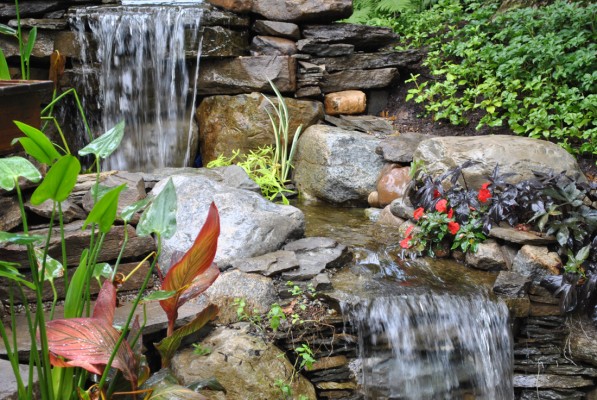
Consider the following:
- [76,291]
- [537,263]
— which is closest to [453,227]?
[537,263]

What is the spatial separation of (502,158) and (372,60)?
8.34ft

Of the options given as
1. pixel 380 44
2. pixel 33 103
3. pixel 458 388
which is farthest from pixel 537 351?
pixel 380 44

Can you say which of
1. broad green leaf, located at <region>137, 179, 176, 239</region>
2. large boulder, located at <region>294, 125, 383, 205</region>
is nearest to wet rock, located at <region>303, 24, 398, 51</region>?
large boulder, located at <region>294, 125, 383, 205</region>

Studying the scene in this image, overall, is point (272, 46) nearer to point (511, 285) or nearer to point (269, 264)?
point (269, 264)

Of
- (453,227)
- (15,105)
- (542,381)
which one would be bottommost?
(542,381)

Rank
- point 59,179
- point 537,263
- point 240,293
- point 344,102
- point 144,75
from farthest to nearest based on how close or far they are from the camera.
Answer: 1. point 344,102
2. point 144,75
3. point 537,263
4. point 240,293
5. point 59,179

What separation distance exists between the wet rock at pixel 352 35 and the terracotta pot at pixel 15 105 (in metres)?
4.31

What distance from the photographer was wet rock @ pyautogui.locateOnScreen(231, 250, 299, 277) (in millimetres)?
4023

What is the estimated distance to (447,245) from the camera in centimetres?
461

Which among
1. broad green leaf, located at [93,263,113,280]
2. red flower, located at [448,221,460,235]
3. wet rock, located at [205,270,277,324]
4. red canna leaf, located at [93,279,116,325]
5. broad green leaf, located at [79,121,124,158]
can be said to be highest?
broad green leaf, located at [79,121,124,158]

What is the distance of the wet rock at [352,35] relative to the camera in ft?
23.0

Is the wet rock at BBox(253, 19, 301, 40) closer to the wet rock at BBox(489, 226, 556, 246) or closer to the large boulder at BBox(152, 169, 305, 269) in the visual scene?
the large boulder at BBox(152, 169, 305, 269)

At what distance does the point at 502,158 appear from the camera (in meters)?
5.02

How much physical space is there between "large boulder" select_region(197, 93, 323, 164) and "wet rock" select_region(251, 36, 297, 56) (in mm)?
496
